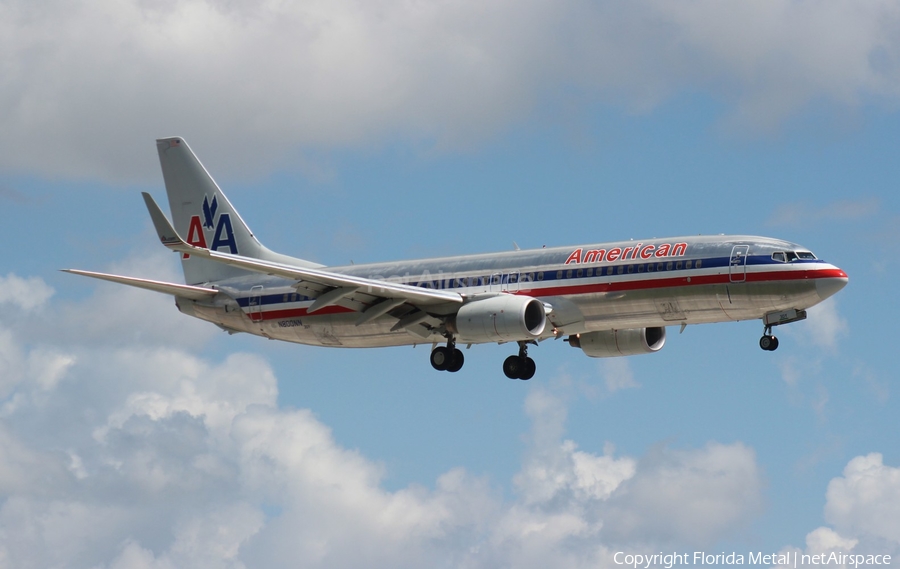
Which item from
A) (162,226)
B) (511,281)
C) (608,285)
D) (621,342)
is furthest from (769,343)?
(162,226)

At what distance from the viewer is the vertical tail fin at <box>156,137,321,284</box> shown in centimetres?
7062

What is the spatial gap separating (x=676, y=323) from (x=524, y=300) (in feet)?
21.0

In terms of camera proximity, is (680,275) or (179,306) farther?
(179,306)

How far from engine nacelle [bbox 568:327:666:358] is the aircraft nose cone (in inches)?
432

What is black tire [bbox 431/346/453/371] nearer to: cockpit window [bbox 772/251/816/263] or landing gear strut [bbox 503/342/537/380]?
landing gear strut [bbox 503/342/537/380]

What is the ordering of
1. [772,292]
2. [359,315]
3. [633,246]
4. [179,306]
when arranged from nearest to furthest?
[772,292] → [633,246] → [359,315] → [179,306]

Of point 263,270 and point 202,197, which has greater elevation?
point 202,197

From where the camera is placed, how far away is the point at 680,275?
53312mm

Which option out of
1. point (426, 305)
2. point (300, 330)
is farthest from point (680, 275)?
point (300, 330)

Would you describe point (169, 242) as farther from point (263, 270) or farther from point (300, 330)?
point (300, 330)

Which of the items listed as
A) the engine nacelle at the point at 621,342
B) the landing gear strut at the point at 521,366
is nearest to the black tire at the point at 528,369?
the landing gear strut at the point at 521,366

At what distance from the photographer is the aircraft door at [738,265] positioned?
5238 cm

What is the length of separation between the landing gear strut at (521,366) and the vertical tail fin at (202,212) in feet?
51.2

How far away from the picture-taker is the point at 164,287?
63.7m
